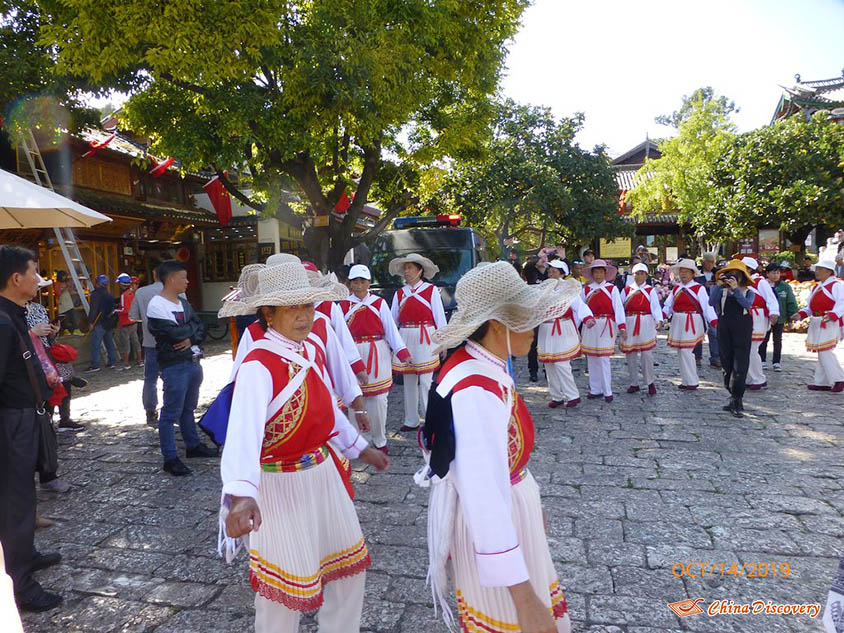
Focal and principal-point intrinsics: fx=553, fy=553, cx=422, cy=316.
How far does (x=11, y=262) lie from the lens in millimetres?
3367

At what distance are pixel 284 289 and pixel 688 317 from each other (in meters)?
6.83

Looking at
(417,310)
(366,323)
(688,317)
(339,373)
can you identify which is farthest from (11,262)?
(688,317)

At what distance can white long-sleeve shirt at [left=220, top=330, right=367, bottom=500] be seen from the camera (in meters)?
1.99

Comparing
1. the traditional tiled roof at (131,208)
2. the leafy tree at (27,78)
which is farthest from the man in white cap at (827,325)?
the traditional tiled roof at (131,208)

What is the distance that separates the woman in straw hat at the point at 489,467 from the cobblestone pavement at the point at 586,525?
43.9 inches

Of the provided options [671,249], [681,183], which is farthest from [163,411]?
[671,249]

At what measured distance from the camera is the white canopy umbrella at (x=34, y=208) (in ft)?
14.8

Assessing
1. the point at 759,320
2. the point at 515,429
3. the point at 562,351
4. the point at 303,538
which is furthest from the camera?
the point at 759,320

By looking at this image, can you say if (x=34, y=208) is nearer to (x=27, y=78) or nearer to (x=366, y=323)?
(x=366, y=323)

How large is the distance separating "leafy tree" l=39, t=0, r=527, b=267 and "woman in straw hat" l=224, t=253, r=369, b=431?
4.80 m

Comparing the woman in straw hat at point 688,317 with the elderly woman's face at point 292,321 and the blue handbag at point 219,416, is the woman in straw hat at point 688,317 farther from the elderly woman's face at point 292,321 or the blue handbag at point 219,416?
the blue handbag at point 219,416

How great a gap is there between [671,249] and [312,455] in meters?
29.0

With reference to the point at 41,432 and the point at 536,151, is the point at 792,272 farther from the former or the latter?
the point at 41,432

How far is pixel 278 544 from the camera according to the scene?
7.18 feet
